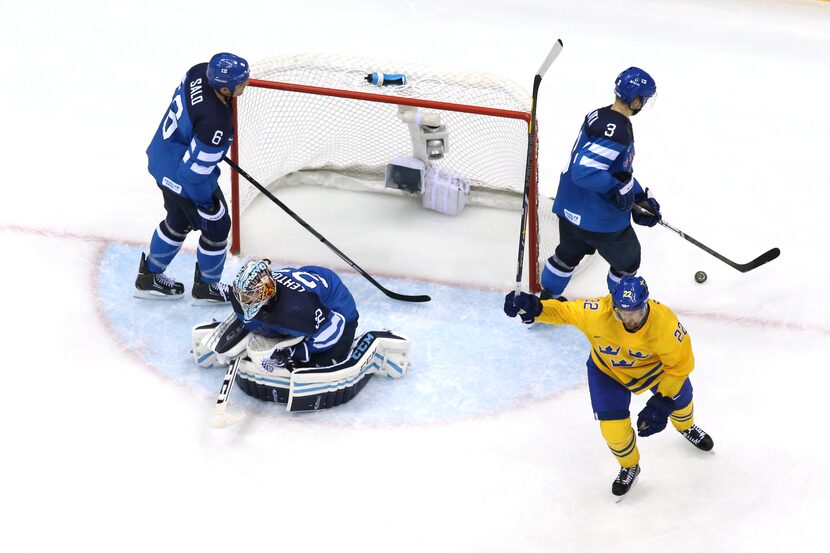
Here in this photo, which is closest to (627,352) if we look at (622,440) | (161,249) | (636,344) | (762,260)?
(636,344)

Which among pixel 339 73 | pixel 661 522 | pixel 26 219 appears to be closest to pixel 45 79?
pixel 26 219

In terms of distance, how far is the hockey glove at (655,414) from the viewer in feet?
11.1

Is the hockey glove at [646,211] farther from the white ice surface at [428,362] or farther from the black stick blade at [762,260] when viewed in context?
the black stick blade at [762,260]

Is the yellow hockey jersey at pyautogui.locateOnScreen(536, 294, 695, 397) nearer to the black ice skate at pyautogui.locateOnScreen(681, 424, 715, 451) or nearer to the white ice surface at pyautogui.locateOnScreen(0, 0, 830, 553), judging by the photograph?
the black ice skate at pyautogui.locateOnScreen(681, 424, 715, 451)

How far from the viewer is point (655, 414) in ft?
11.1

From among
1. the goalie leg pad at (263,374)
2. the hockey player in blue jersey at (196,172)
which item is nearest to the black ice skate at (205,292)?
the hockey player in blue jersey at (196,172)

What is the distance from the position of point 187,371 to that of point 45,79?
8.34 ft

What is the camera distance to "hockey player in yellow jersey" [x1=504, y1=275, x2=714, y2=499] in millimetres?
A: 3354

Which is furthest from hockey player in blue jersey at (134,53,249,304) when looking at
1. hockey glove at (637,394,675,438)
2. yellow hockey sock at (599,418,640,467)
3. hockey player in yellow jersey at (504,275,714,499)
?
hockey glove at (637,394,675,438)

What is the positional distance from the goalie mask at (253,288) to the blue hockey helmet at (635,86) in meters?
1.34

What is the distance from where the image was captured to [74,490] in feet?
12.3

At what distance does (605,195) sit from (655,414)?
3.12 feet

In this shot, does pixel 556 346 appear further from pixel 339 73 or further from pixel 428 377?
pixel 339 73

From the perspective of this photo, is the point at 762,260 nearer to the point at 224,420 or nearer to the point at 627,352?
the point at 627,352
